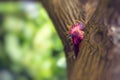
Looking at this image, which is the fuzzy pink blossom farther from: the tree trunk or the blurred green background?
the blurred green background

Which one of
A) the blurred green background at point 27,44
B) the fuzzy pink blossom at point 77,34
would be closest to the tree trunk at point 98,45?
the fuzzy pink blossom at point 77,34

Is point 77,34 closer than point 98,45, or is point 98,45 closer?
point 98,45

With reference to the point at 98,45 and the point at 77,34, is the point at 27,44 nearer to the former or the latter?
the point at 77,34

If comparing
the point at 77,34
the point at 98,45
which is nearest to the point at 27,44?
the point at 77,34

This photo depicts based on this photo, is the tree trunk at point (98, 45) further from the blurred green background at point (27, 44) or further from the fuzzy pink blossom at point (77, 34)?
the blurred green background at point (27, 44)

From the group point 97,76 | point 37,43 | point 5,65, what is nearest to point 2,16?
point 5,65

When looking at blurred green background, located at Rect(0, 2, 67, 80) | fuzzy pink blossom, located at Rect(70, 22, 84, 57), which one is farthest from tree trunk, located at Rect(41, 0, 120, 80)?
blurred green background, located at Rect(0, 2, 67, 80)
